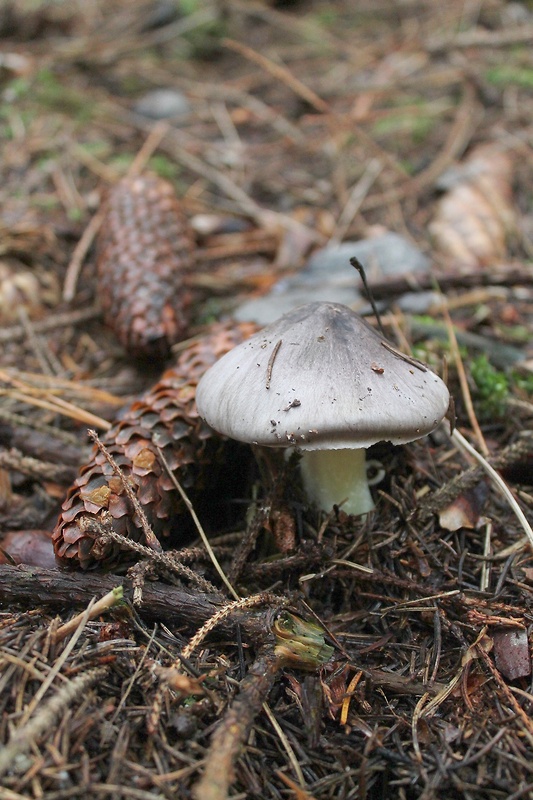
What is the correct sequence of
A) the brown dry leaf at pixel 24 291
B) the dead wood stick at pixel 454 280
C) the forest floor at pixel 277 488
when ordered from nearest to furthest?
the forest floor at pixel 277 488, the dead wood stick at pixel 454 280, the brown dry leaf at pixel 24 291

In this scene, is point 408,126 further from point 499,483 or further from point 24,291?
point 499,483

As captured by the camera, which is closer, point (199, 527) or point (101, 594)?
point (101, 594)

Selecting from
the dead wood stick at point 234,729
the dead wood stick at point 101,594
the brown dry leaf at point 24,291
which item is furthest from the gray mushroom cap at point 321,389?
the brown dry leaf at point 24,291

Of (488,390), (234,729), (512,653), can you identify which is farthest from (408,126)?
(234,729)

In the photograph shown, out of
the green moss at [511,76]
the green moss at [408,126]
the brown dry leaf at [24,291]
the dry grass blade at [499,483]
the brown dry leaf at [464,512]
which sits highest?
the green moss at [511,76]

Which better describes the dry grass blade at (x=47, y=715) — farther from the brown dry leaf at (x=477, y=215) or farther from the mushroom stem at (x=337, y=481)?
the brown dry leaf at (x=477, y=215)

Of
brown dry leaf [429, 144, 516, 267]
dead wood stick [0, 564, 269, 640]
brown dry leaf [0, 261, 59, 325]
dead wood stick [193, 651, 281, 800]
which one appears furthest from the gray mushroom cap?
brown dry leaf [429, 144, 516, 267]

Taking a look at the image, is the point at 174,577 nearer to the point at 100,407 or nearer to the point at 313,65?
the point at 100,407
